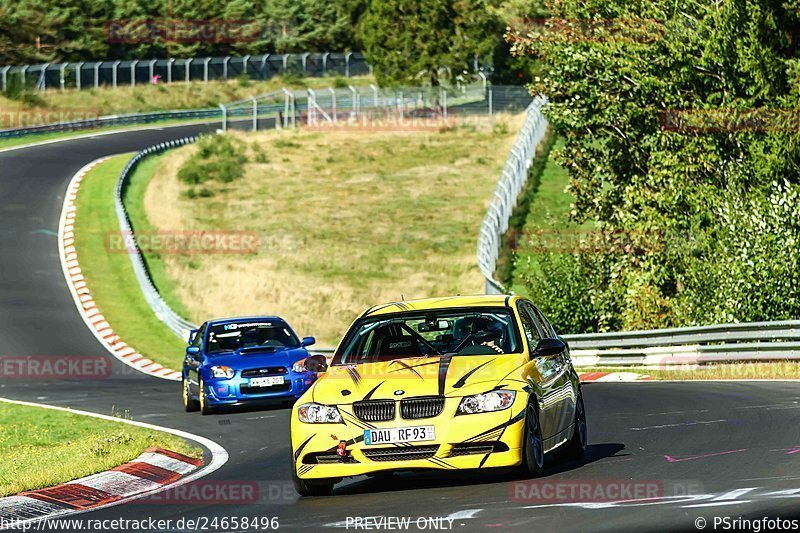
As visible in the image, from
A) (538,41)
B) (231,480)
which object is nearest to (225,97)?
(538,41)

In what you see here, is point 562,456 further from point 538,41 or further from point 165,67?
point 165,67

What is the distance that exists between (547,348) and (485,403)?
42.9 inches

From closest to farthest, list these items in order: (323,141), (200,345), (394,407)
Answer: (394,407) → (200,345) → (323,141)

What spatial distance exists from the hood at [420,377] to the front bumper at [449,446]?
189mm

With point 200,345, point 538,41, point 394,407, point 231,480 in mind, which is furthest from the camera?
point 538,41

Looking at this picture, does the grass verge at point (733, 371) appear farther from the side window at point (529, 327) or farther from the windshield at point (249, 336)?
the side window at point (529, 327)

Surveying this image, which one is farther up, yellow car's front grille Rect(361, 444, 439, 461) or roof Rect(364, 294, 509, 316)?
roof Rect(364, 294, 509, 316)

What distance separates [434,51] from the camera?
83.2 metres

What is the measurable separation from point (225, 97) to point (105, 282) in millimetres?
53614

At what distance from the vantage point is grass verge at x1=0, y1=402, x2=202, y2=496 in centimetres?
1245

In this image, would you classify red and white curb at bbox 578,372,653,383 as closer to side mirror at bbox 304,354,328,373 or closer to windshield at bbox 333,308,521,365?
windshield at bbox 333,308,521,365

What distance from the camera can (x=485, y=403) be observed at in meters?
10.3

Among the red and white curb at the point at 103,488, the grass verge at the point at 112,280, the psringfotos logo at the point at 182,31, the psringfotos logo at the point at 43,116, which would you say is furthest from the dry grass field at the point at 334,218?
the psringfotos logo at the point at 182,31

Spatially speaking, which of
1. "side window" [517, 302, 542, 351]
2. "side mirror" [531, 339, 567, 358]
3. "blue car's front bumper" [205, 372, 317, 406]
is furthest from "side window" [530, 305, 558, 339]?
"blue car's front bumper" [205, 372, 317, 406]
